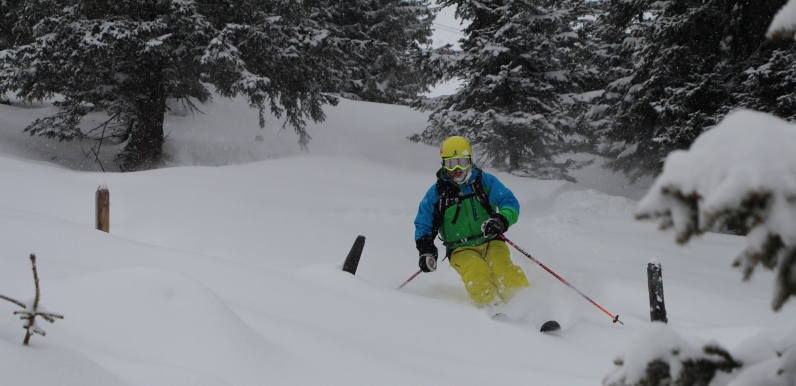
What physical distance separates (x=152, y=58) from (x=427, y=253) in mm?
9864

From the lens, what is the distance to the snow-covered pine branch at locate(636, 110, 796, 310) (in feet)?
3.01

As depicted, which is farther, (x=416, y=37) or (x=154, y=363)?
(x=416, y=37)

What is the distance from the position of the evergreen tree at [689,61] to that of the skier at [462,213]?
761 centimetres

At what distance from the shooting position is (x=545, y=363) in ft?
12.1

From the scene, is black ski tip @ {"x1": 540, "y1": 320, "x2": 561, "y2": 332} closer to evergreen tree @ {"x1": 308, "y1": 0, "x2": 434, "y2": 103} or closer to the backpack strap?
the backpack strap

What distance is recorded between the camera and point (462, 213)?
19.7 ft

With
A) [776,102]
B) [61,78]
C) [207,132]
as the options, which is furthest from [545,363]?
[207,132]

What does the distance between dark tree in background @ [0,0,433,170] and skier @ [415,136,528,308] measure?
27.4 feet

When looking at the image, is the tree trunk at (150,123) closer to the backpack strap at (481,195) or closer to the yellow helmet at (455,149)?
the yellow helmet at (455,149)

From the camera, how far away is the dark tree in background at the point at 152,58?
40.1 feet

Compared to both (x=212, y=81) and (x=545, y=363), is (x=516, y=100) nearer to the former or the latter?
(x=212, y=81)

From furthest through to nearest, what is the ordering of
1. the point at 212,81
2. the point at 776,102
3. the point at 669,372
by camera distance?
the point at 212,81 → the point at 776,102 → the point at 669,372

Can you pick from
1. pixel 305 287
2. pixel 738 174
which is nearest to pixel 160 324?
pixel 305 287

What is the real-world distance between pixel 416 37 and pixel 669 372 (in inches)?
1126
